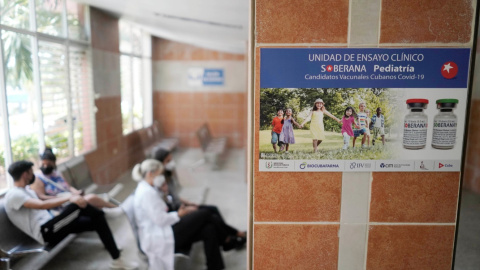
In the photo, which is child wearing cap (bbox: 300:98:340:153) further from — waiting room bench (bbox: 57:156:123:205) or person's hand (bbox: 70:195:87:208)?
waiting room bench (bbox: 57:156:123:205)

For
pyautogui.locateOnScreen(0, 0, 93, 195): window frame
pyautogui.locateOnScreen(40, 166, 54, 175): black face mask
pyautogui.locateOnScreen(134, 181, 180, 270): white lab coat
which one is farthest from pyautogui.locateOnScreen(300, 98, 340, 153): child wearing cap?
pyautogui.locateOnScreen(0, 0, 93, 195): window frame

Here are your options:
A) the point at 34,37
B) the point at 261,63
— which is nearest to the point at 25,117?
Answer: the point at 34,37

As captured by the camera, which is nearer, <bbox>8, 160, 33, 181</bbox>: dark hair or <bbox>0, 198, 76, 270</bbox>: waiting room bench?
<bbox>0, 198, 76, 270</bbox>: waiting room bench

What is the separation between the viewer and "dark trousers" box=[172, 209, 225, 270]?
3.51 metres

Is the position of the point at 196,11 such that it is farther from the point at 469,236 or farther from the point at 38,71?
the point at 469,236

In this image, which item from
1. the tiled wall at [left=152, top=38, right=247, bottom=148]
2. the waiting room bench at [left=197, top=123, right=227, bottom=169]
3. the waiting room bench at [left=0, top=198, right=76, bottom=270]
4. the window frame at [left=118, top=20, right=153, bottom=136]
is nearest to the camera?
the waiting room bench at [left=0, top=198, right=76, bottom=270]

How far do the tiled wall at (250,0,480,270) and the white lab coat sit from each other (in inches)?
60.4

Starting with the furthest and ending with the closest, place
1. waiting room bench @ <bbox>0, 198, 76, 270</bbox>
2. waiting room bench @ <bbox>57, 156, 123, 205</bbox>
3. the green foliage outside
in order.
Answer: waiting room bench @ <bbox>57, 156, 123, 205</bbox> < the green foliage outside < waiting room bench @ <bbox>0, 198, 76, 270</bbox>

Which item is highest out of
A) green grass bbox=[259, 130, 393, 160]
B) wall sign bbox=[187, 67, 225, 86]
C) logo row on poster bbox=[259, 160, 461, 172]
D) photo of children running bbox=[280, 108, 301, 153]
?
wall sign bbox=[187, 67, 225, 86]

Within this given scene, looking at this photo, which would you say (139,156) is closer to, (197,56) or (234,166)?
(234,166)

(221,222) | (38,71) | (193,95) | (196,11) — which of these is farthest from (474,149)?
(193,95)

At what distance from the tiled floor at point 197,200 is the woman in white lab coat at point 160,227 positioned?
28 cm

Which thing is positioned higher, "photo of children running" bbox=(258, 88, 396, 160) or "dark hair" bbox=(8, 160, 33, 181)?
"photo of children running" bbox=(258, 88, 396, 160)

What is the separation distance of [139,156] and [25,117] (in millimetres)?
4197
